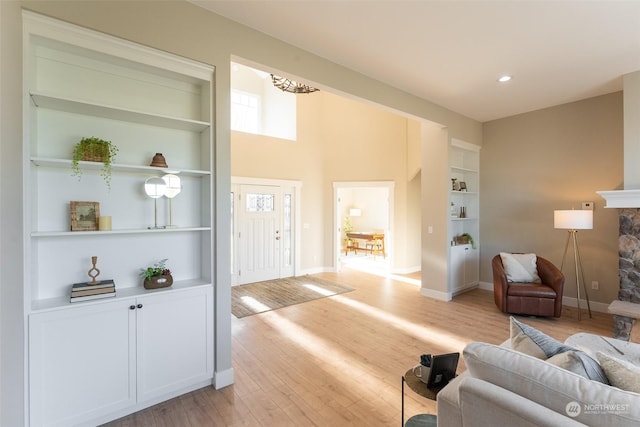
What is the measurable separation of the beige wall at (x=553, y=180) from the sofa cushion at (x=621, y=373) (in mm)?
4187

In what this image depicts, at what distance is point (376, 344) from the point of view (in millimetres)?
3312

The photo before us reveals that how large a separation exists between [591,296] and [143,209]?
6079 mm

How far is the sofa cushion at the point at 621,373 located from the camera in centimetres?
113

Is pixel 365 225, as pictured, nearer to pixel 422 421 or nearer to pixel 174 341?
pixel 174 341

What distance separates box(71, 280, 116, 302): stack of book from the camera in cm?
196

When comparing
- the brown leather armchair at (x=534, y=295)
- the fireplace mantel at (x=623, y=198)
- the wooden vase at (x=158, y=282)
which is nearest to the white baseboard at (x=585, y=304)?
the brown leather armchair at (x=534, y=295)

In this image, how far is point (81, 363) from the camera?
6.35 feet

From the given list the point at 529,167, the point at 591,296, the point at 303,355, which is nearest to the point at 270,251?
the point at 303,355

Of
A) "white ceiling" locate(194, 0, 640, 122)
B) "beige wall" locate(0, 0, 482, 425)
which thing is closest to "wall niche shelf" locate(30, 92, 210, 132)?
"beige wall" locate(0, 0, 482, 425)

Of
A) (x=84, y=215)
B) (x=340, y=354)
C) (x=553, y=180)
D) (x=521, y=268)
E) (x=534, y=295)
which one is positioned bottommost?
(x=340, y=354)

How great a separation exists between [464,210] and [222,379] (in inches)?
199

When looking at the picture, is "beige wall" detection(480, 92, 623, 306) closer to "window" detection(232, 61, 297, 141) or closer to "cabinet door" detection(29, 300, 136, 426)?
"window" detection(232, 61, 297, 141)

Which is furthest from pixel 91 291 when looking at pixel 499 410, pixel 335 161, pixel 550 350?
pixel 335 161

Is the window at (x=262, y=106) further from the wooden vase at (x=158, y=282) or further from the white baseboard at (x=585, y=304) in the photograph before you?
the white baseboard at (x=585, y=304)
